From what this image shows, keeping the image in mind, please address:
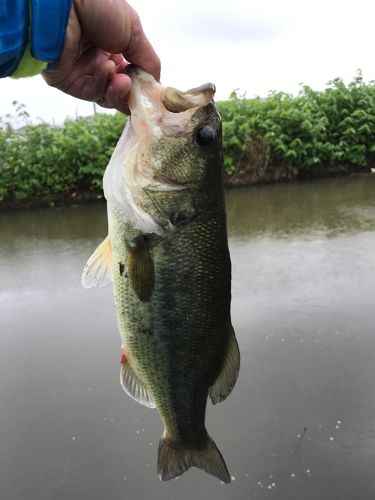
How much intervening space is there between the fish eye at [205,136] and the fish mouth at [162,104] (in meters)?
0.05

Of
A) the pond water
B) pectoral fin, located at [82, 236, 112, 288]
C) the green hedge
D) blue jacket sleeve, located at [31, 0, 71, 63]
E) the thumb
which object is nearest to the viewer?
blue jacket sleeve, located at [31, 0, 71, 63]

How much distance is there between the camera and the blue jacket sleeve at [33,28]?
1.31 meters

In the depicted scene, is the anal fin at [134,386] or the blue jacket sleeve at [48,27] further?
the anal fin at [134,386]

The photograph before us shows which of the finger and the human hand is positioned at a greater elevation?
the human hand

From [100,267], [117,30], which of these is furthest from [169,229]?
[117,30]

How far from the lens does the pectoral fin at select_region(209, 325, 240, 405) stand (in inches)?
63.2

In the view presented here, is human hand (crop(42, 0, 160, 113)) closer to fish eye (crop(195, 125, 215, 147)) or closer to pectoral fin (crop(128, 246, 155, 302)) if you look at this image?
fish eye (crop(195, 125, 215, 147))

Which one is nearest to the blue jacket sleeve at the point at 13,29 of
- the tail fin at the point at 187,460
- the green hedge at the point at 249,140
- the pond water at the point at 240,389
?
the tail fin at the point at 187,460

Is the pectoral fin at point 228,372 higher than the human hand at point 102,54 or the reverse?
the reverse

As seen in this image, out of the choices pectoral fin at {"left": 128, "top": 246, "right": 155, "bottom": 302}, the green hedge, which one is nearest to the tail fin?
pectoral fin at {"left": 128, "top": 246, "right": 155, "bottom": 302}

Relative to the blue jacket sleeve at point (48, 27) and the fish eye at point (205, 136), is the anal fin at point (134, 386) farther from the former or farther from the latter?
the blue jacket sleeve at point (48, 27)

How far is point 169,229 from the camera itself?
148cm

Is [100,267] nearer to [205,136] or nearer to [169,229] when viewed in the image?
[169,229]

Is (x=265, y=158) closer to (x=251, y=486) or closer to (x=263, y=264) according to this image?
(x=263, y=264)
